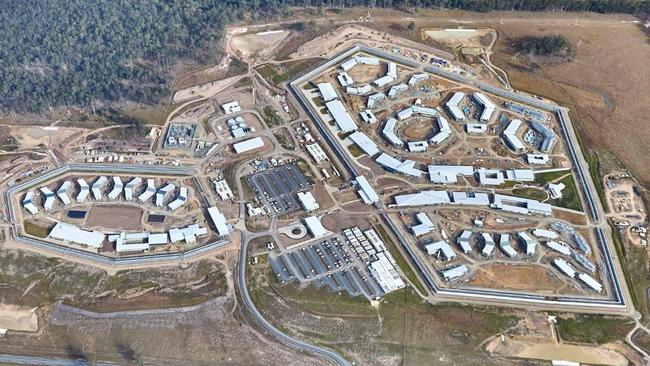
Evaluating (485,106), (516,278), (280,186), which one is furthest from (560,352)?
(485,106)

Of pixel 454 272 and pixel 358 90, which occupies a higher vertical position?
pixel 358 90

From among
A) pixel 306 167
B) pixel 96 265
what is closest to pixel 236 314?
pixel 96 265

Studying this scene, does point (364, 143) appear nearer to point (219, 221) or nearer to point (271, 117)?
point (271, 117)

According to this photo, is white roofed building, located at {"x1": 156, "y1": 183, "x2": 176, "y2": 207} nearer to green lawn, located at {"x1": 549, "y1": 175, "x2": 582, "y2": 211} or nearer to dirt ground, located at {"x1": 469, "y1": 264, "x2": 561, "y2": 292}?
dirt ground, located at {"x1": 469, "y1": 264, "x2": 561, "y2": 292}

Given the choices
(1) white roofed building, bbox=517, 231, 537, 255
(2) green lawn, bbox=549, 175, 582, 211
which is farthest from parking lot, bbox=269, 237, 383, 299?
(2) green lawn, bbox=549, 175, 582, 211

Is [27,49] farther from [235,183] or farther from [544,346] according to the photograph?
[544,346]

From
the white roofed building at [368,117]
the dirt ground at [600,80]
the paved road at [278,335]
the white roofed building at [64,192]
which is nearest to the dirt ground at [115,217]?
the white roofed building at [64,192]
